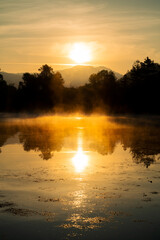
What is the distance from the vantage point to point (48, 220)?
895cm

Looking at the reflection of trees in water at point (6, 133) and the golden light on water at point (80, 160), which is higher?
the reflection of trees in water at point (6, 133)

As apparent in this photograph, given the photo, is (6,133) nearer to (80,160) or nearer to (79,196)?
(80,160)

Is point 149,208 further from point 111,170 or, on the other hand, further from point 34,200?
point 111,170

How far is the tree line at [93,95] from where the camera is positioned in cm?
8481

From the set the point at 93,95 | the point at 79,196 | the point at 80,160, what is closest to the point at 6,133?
the point at 80,160

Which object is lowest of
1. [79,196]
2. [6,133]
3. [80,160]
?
[79,196]

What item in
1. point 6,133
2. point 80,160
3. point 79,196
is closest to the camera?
point 79,196

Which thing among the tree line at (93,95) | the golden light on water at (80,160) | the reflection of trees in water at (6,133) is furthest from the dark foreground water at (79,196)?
the tree line at (93,95)

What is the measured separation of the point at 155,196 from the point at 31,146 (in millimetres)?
13775

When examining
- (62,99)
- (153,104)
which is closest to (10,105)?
(62,99)

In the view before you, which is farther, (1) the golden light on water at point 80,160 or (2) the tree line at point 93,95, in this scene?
(2) the tree line at point 93,95

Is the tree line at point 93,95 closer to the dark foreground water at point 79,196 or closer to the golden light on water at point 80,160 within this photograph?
the golden light on water at point 80,160

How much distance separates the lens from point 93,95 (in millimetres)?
104000

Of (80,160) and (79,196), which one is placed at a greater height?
(80,160)
